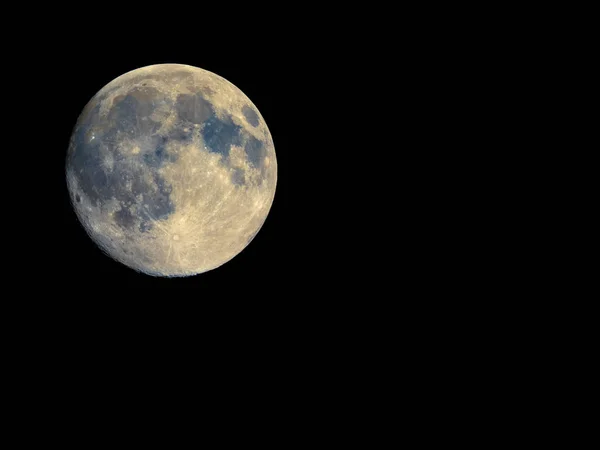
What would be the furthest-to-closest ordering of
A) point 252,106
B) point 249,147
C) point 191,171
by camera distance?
point 252,106, point 249,147, point 191,171

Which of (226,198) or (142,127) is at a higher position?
(142,127)

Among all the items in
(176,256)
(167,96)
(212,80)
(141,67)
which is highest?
(141,67)

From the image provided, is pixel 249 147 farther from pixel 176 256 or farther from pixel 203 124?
pixel 176 256

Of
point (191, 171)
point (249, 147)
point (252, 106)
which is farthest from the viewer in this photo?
point (252, 106)

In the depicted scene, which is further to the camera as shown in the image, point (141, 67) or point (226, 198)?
point (141, 67)

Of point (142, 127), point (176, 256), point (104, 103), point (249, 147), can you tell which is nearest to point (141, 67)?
point (104, 103)

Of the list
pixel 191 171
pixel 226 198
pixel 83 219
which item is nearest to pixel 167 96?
pixel 191 171
